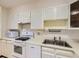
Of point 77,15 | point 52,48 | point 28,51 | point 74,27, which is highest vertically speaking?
point 77,15

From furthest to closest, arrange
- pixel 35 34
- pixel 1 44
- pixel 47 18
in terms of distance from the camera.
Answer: pixel 1 44, pixel 35 34, pixel 47 18

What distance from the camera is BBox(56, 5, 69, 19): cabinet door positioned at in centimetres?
277

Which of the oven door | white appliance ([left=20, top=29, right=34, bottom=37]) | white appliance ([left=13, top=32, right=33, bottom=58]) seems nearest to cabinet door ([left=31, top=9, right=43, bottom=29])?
white appliance ([left=20, top=29, right=34, bottom=37])

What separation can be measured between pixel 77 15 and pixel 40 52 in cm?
141

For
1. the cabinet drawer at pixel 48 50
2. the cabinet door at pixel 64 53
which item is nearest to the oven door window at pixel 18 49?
the cabinet drawer at pixel 48 50

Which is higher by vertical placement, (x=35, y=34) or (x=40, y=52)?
(x=35, y=34)

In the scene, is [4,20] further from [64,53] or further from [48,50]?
[64,53]

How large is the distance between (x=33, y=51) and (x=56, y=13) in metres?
1.35

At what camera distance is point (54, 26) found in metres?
3.23

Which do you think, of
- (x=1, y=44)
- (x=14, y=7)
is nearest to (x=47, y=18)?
(x=14, y=7)

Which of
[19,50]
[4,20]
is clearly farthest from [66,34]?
[4,20]

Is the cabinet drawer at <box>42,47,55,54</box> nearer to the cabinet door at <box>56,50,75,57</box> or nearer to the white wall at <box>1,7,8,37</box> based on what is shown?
the cabinet door at <box>56,50,75,57</box>

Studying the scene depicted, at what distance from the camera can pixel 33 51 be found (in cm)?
316

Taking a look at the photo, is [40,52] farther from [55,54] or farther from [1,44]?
[1,44]
